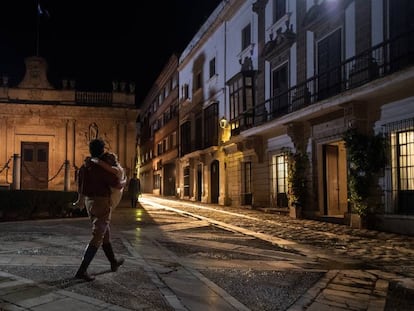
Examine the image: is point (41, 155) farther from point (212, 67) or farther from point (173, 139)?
point (212, 67)

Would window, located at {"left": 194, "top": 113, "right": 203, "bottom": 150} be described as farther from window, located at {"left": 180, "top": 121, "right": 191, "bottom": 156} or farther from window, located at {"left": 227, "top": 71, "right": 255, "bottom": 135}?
window, located at {"left": 227, "top": 71, "right": 255, "bottom": 135}

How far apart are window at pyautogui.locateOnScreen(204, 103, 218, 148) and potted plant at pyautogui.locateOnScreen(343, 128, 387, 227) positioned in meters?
13.4

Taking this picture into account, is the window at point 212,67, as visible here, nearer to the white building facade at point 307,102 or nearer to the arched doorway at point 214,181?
the white building facade at point 307,102

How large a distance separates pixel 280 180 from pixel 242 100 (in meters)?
4.84

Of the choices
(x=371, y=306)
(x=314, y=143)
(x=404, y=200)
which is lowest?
(x=371, y=306)

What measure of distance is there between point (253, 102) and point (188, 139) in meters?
11.3

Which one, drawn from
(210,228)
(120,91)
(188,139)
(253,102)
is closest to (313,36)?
(253,102)

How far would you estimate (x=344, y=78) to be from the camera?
1462cm

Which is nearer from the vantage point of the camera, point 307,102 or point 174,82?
point 307,102

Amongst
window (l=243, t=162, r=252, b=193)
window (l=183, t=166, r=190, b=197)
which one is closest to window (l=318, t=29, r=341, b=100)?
window (l=243, t=162, r=252, b=193)

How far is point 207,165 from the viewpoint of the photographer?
28.3m

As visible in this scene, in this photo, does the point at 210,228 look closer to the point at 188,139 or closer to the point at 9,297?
the point at 9,297

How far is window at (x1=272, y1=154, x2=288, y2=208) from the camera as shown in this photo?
62.1ft

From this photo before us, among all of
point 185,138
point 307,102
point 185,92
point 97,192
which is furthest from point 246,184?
point 97,192
